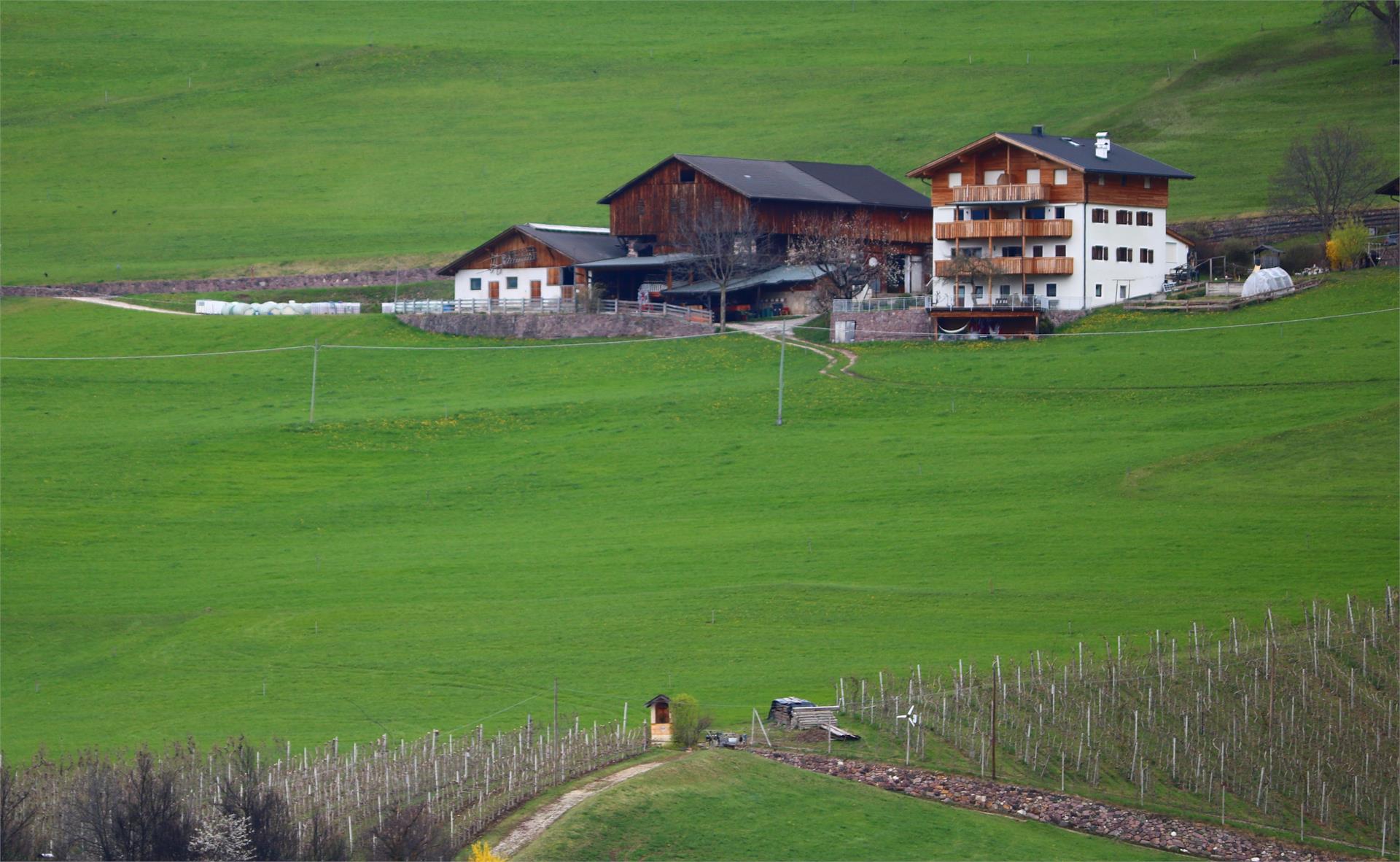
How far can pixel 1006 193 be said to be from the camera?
291 ft

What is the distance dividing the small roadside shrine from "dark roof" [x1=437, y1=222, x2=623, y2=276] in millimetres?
60103

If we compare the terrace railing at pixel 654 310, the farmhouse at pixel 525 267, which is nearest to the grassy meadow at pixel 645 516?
the terrace railing at pixel 654 310

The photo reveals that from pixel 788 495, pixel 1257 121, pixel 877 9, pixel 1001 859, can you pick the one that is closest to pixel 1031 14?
pixel 877 9

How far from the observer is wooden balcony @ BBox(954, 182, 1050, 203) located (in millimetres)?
88438

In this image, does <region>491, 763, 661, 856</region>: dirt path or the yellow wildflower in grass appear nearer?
the yellow wildflower in grass

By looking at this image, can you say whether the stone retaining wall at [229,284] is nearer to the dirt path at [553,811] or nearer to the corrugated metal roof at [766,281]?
the corrugated metal roof at [766,281]

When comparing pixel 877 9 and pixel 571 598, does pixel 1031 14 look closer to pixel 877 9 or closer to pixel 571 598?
pixel 877 9

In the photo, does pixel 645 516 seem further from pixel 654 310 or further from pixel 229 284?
pixel 229 284

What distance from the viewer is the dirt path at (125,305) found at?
99.6 metres

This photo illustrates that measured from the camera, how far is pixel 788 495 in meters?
61.8

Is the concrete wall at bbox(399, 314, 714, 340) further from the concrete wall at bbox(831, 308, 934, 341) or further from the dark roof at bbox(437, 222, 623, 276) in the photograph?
the concrete wall at bbox(831, 308, 934, 341)

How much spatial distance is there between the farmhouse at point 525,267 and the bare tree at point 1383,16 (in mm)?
61294

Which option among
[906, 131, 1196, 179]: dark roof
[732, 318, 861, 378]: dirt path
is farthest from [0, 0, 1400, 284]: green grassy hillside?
[732, 318, 861, 378]: dirt path

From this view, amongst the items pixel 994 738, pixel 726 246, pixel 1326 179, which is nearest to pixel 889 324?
pixel 726 246
